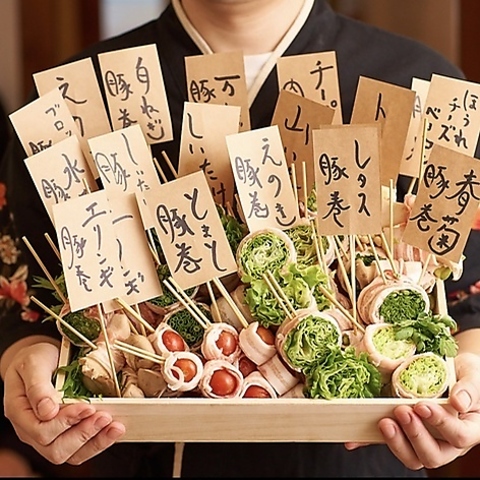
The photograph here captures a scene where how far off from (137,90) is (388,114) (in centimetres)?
26

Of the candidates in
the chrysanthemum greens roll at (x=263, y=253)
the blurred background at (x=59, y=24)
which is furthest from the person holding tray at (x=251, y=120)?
the blurred background at (x=59, y=24)

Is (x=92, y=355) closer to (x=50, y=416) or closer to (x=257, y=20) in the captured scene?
(x=50, y=416)

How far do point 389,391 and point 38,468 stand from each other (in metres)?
1.46

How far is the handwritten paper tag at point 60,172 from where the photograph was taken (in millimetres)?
929

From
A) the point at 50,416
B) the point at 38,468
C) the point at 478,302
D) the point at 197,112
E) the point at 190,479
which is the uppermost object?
the point at 197,112

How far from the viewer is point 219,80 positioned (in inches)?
39.3

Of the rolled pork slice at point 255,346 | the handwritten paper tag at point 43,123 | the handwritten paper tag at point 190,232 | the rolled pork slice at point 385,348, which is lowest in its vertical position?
the rolled pork slice at point 385,348

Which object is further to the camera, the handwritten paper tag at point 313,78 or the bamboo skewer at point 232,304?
the handwritten paper tag at point 313,78

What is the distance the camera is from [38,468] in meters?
2.15

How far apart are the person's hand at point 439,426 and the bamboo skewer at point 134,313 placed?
0.71 feet

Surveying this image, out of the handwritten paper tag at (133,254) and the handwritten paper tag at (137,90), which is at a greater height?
the handwritten paper tag at (137,90)

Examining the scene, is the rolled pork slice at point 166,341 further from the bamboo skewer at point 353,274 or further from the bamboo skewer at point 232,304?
the bamboo skewer at point 353,274

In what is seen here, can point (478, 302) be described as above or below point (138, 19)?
above

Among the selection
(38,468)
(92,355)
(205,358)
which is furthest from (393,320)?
(38,468)
